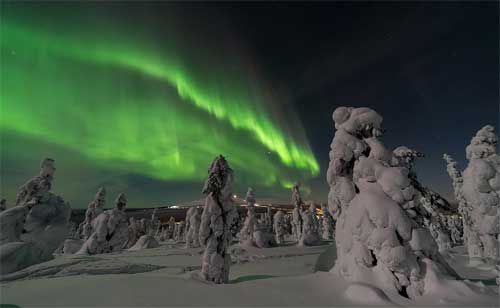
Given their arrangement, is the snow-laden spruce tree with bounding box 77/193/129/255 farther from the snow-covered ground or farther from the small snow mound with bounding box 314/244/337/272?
the small snow mound with bounding box 314/244/337/272

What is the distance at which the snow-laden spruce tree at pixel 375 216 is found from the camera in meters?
5.97

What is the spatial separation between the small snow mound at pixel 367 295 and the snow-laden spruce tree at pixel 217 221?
601cm

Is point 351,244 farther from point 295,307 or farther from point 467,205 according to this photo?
point 467,205

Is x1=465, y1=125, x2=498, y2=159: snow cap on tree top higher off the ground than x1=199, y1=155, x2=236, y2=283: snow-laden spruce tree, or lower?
higher

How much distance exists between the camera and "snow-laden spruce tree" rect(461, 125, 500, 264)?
14266mm

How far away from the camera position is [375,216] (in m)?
6.52

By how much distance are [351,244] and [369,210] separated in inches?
48.6

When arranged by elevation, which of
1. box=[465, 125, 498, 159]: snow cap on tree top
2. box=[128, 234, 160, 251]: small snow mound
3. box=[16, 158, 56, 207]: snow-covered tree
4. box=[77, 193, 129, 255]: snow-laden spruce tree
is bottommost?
box=[128, 234, 160, 251]: small snow mound

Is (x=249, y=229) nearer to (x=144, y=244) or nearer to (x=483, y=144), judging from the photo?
(x=144, y=244)

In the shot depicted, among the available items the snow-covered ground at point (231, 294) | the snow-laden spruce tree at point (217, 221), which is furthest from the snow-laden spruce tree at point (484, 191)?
the snow-laden spruce tree at point (217, 221)

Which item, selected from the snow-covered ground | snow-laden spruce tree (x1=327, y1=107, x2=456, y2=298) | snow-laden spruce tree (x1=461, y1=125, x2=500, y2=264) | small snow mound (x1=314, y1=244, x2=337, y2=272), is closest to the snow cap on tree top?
snow-laden spruce tree (x1=461, y1=125, x2=500, y2=264)

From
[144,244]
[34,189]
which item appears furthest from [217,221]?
[144,244]

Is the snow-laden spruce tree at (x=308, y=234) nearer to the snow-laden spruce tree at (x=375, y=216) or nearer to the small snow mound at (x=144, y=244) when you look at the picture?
the small snow mound at (x=144, y=244)

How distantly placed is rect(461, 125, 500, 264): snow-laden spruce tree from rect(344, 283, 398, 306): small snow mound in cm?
1453
